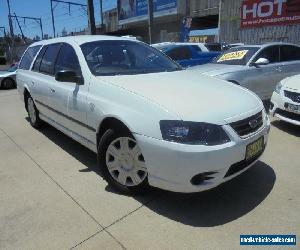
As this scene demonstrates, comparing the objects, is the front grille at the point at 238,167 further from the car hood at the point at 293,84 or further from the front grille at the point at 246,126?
the car hood at the point at 293,84

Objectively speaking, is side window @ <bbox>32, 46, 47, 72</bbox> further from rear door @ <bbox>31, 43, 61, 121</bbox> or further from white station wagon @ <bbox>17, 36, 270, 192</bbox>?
white station wagon @ <bbox>17, 36, 270, 192</bbox>

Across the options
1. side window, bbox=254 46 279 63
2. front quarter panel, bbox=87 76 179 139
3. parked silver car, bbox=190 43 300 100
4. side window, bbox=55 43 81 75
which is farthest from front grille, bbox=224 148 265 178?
side window, bbox=254 46 279 63

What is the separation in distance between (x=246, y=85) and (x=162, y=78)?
372 centimetres

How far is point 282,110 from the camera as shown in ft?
18.7

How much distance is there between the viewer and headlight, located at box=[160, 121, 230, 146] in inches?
116

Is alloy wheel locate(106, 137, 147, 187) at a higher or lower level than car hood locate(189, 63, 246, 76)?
lower

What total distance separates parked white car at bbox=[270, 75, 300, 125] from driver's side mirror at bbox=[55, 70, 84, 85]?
338cm

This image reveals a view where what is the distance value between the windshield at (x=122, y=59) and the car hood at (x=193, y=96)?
0.81 feet

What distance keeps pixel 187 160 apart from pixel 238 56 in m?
5.47

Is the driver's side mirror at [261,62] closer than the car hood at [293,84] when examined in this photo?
No

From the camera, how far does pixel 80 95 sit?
405cm

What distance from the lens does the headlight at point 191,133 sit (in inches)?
116

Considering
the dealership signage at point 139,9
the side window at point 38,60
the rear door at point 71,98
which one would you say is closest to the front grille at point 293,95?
the rear door at point 71,98

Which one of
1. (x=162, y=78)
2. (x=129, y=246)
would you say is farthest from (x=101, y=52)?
(x=129, y=246)
